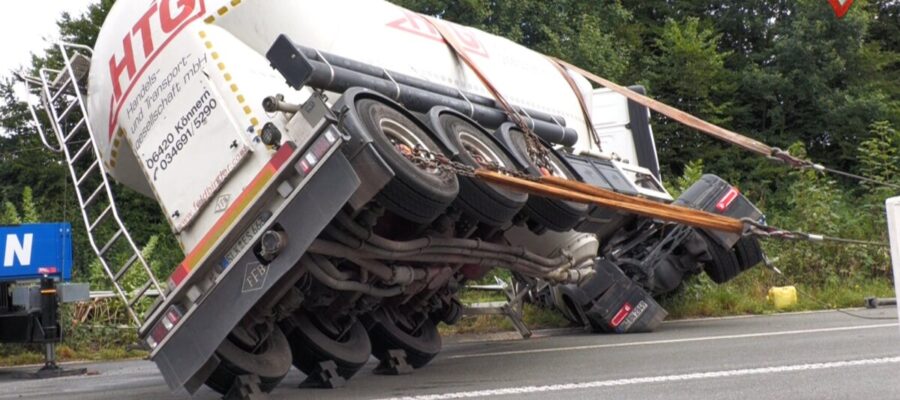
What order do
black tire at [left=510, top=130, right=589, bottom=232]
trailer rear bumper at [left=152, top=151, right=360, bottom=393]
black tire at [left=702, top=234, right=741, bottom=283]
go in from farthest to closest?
black tire at [left=702, top=234, right=741, bottom=283], black tire at [left=510, top=130, right=589, bottom=232], trailer rear bumper at [left=152, top=151, right=360, bottom=393]

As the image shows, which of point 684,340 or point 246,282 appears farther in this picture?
point 684,340

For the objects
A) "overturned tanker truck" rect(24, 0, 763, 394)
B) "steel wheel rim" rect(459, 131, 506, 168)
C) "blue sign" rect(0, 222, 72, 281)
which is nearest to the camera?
"overturned tanker truck" rect(24, 0, 763, 394)

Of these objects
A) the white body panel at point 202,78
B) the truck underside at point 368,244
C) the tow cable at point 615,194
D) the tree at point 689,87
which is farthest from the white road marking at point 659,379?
the tree at point 689,87

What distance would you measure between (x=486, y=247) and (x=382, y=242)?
1272mm

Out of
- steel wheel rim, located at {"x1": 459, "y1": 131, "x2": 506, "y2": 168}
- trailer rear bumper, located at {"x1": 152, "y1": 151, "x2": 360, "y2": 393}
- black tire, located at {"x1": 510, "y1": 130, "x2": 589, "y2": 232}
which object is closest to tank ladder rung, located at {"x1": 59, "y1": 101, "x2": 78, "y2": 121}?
trailer rear bumper, located at {"x1": 152, "y1": 151, "x2": 360, "y2": 393}

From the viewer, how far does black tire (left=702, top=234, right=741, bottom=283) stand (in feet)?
39.2

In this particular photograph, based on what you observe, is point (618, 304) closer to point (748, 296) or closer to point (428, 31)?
point (748, 296)

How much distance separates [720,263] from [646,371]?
5169 mm

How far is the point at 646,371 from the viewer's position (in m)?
7.17

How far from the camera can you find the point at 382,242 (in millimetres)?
6910

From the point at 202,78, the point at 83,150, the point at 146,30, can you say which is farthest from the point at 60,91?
the point at 202,78

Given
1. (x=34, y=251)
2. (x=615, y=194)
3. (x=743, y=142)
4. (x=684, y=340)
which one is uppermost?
(x=743, y=142)

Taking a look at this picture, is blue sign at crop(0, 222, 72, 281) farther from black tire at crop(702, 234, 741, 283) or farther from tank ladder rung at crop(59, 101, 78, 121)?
black tire at crop(702, 234, 741, 283)

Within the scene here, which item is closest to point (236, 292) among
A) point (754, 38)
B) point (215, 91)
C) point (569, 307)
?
point (215, 91)
